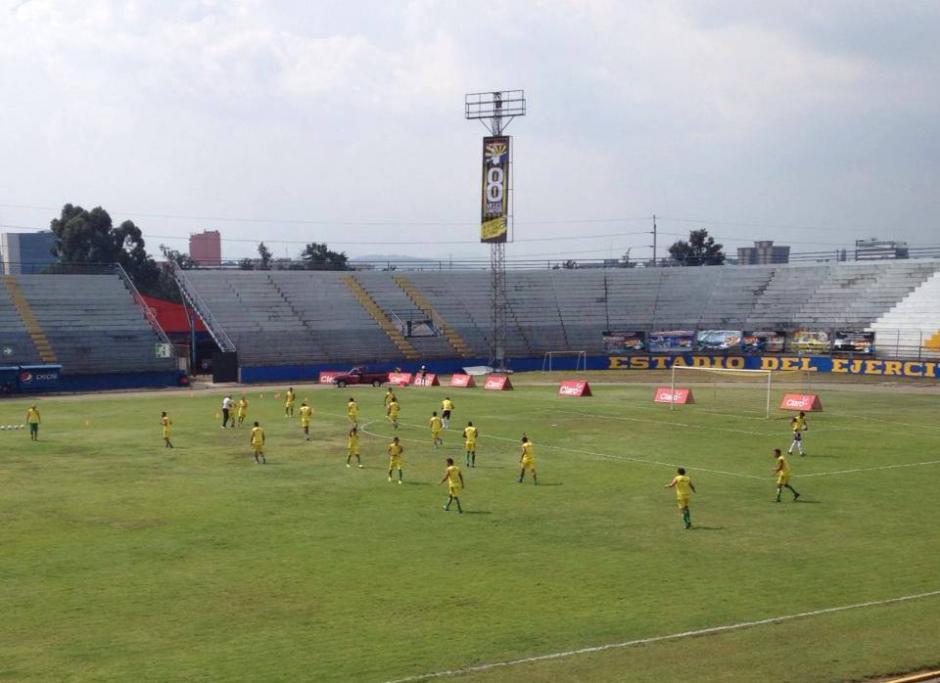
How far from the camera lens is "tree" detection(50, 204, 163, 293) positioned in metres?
120

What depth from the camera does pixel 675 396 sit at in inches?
2557

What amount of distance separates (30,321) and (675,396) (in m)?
51.2

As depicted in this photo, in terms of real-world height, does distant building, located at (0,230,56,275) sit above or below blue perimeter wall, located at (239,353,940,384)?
above

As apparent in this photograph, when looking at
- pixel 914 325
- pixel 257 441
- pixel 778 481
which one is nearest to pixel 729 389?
pixel 914 325

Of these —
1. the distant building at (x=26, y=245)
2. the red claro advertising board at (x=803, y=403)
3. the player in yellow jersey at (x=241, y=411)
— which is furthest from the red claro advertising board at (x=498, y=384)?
the distant building at (x=26, y=245)

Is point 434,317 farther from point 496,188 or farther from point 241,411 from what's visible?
point 241,411

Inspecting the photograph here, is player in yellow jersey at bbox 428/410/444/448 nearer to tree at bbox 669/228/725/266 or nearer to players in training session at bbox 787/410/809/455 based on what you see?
players in training session at bbox 787/410/809/455

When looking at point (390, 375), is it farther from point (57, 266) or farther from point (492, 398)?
point (57, 266)

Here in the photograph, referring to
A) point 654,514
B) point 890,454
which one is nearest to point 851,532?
point 654,514

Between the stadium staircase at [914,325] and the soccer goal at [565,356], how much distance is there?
25.3 metres

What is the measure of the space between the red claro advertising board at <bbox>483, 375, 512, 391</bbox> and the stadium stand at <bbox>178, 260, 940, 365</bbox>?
1843cm

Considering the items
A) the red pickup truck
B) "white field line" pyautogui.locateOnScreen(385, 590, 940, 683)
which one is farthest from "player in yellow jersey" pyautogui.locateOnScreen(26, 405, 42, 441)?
"white field line" pyautogui.locateOnScreen(385, 590, 940, 683)

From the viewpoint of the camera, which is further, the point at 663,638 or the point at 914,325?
the point at 914,325

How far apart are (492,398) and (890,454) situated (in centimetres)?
3041
